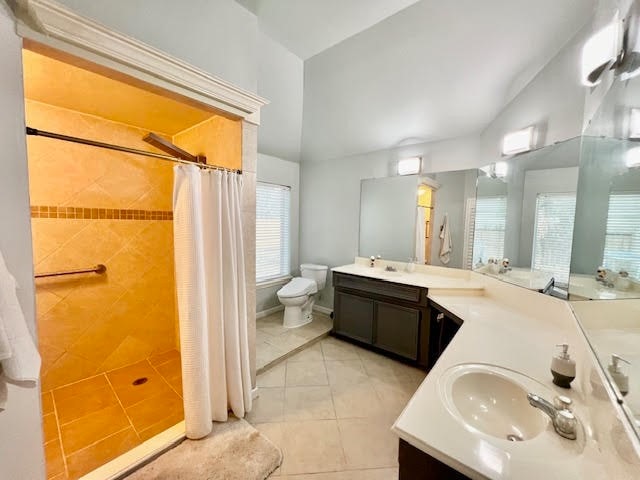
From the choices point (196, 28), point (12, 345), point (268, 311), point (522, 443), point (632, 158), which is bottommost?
point (268, 311)

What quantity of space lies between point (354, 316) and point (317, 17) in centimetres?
263

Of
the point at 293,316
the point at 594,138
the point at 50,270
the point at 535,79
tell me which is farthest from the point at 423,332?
the point at 50,270

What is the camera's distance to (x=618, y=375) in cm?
73

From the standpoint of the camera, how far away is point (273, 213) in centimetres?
353

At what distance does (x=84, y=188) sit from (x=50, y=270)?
67 cm

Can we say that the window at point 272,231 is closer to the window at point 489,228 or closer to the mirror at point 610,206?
the window at point 489,228

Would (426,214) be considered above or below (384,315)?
above

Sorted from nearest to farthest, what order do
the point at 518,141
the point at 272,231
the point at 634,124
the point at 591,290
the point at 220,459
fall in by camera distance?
the point at 634,124 → the point at 591,290 → the point at 220,459 → the point at 518,141 → the point at 272,231

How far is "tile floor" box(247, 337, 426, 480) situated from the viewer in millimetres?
1390

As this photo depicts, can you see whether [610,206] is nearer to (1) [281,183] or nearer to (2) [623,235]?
(2) [623,235]

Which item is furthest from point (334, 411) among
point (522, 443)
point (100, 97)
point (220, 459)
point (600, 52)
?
point (100, 97)

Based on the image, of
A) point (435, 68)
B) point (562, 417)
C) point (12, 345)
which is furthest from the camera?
point (435, 68)

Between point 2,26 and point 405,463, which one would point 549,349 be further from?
point 2,26

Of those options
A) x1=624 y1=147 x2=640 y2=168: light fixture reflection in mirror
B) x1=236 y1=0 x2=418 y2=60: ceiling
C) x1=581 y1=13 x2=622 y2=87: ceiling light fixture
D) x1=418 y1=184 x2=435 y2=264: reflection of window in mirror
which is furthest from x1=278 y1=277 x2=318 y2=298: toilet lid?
x1=581 y1=13 x2=622 y2=87: ceiling light fixture
